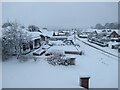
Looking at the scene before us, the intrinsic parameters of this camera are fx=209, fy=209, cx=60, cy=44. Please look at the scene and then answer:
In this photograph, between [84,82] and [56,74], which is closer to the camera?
[84,82]

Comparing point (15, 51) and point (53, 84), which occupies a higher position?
point (15, 51)

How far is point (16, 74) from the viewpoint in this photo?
6230mm

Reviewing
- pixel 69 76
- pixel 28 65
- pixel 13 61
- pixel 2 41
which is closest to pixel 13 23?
pixel 2 41

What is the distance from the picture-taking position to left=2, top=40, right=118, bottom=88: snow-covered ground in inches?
212

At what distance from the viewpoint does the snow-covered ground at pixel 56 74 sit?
5.39m

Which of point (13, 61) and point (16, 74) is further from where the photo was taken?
point (13, 61)

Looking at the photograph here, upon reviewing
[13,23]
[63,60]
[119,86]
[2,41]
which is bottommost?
[119,86]

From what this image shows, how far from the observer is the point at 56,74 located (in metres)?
6.22

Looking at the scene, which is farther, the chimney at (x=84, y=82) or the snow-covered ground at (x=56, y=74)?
the snow-covered ground at (x=56, y=74)

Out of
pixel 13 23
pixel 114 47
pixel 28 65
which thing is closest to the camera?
pixel 28 65

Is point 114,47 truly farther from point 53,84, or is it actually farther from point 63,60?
point 53,84

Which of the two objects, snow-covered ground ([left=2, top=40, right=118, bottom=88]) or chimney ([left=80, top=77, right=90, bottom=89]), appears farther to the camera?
snow-covered ground ([left=2, top=40, right=118, bottom=88])

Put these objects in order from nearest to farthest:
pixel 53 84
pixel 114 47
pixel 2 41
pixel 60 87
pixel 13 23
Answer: pixel 60 87 < pixel 53 84 < pixel 2 41 < pixel 13 23 < pixel 114 47

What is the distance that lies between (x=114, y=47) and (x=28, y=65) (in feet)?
20.1
